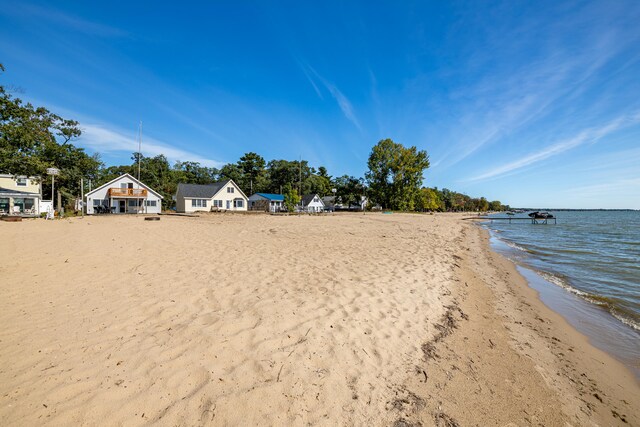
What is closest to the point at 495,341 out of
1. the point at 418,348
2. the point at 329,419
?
the point at 418,348

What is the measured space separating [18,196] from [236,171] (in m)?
46.0

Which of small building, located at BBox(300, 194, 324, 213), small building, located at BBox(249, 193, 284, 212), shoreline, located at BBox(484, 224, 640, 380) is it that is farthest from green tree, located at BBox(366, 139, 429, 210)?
shoreline, located at BBox(484, 224, 640, 380)

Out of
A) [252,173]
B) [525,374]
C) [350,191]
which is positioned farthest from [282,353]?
[252,173]

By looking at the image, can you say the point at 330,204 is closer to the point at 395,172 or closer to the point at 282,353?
the point at 395,172

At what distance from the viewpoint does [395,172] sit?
214 ft

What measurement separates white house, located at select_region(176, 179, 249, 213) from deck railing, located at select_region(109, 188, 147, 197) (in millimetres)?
6601

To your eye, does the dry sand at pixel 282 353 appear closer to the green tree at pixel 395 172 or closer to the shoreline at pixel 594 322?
the shoreline at pixel 594 322

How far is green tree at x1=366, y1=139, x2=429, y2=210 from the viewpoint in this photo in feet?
211

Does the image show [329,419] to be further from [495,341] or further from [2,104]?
[2,104]

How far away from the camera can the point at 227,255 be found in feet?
28.7

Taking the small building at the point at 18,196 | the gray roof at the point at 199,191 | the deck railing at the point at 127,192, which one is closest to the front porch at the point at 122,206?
the deck railing at the point at 127,192

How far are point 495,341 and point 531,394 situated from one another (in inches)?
51.8

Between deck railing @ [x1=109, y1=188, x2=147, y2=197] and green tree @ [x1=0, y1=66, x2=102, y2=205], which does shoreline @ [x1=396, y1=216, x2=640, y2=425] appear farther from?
deck railing @ [x1=109, y1=188, x2=147, y2=197]

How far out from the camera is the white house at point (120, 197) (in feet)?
118
